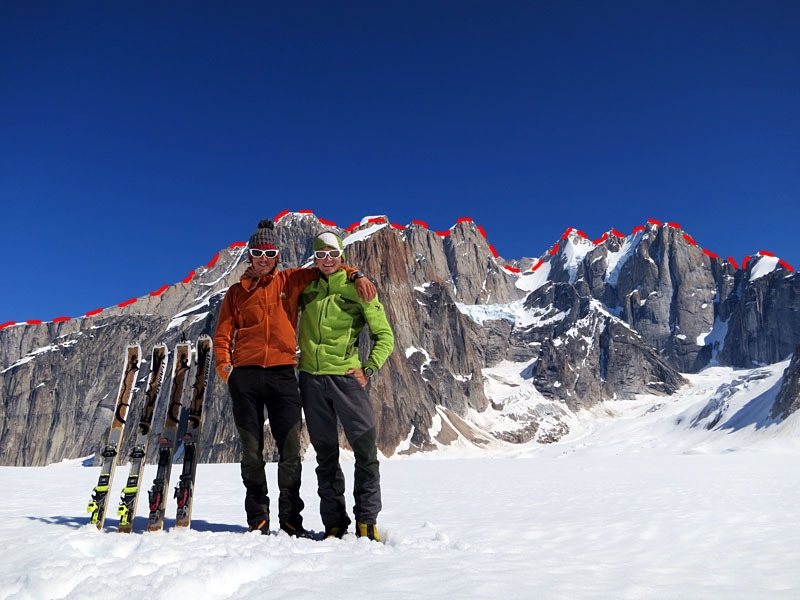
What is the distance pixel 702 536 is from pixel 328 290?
4970 mm

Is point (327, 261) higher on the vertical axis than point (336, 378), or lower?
higher

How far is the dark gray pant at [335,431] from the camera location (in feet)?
20.3

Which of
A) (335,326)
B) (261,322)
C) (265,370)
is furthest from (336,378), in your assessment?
(261,322)

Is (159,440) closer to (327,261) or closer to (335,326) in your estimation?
(335,326)

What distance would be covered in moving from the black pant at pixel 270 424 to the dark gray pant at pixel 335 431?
0.21 meters

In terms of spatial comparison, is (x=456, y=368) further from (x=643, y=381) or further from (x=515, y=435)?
(x=643, y=381)

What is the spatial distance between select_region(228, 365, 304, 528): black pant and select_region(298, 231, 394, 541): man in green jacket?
213 mm

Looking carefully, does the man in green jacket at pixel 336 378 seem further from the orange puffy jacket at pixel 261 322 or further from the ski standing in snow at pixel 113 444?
the ski standing in snow at pixel 113 444

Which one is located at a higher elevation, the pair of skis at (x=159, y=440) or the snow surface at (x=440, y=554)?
the pair of skis at (x=159, y=440)

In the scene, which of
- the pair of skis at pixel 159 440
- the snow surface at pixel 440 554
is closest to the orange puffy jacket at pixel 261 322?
the pair of skis at pixel 159 440

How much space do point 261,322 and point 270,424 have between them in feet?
3.81

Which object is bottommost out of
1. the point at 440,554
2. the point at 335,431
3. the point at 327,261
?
the point at 440,554

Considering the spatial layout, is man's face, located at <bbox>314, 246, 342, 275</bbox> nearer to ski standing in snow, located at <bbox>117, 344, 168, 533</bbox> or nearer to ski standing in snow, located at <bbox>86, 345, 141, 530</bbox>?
ski standing in snow, located at <bbox>117, 344, 168, 533</bbox>

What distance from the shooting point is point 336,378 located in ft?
20.7
